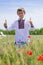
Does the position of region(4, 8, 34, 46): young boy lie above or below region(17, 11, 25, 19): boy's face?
below

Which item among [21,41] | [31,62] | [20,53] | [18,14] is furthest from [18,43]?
[31,62]

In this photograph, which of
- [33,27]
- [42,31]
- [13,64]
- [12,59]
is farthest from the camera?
[42,31]

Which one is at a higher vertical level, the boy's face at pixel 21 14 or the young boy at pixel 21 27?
the boy's face at pixel 21 14

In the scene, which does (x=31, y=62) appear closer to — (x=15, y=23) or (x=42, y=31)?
(x=15, y=23)

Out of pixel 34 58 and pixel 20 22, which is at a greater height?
pixel 20 22

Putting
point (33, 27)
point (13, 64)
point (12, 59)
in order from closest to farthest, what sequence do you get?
point (13, 64) < point (12, 59) < point (33, 27)

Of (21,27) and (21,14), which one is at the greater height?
(21,14)

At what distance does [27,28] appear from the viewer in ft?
18.3

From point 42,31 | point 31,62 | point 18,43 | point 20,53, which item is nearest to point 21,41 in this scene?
point 18,43

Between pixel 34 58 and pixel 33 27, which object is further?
pixel 33 27

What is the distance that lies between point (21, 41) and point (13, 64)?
1605 mm

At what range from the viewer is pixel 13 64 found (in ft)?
13.0

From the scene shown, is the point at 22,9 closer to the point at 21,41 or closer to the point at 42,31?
the point at 21,41

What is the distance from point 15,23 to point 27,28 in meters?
0.25
